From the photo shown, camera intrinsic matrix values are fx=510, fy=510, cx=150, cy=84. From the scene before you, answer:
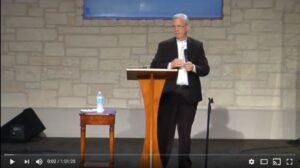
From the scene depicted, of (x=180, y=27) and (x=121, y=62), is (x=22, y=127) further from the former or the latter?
(x=180, y=27)

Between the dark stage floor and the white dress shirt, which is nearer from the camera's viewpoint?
the dark stage floor

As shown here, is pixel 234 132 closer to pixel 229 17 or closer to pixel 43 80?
pixel 229 17

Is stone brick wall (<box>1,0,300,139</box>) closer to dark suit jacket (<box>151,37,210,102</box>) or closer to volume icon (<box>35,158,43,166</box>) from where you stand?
dark suit jacket (<box>151,37,210,102</box>)

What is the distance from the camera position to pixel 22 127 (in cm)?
432

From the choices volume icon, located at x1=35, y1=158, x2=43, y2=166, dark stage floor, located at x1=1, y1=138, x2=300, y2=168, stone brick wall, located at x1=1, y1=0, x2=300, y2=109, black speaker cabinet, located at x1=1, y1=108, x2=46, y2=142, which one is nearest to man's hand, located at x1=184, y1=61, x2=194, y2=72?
dark stage floor, located at x1=1, y1=138, x2=300, y2=168

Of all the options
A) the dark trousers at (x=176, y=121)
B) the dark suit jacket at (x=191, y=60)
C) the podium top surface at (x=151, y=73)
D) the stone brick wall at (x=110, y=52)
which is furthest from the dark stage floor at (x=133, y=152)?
the podium top surface at (x=151, y=73)

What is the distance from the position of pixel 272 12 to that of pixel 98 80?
1.62 metres

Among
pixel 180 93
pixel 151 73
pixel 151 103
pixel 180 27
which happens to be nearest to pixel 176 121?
pixel 180 93

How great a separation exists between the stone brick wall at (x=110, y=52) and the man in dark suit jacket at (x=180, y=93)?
1.05 metres

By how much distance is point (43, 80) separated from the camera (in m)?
4.42

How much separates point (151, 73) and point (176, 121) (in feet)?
1.68

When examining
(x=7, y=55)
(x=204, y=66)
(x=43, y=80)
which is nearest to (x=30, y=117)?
(x=43, y=80)

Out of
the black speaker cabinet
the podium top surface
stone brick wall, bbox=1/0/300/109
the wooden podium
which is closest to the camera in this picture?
the podium top surface

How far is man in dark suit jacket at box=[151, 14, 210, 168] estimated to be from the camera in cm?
336
